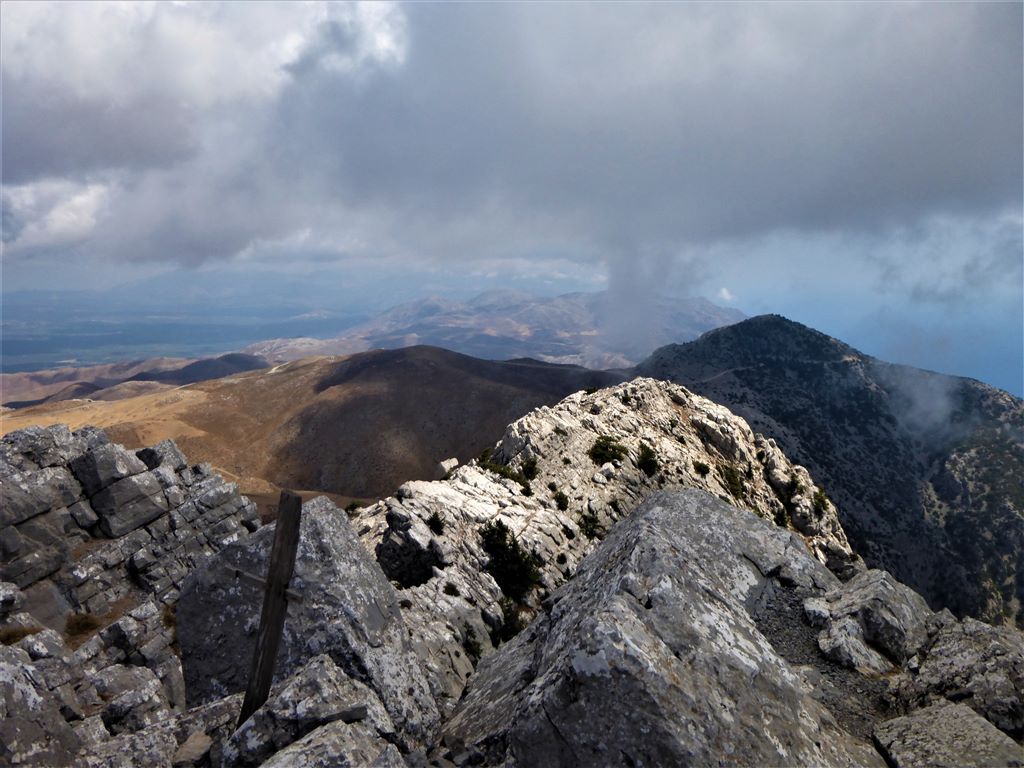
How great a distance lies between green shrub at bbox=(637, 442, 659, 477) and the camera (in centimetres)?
4126

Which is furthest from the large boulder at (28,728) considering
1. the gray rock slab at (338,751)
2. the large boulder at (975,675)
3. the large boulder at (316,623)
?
the large boulder at (975,675)

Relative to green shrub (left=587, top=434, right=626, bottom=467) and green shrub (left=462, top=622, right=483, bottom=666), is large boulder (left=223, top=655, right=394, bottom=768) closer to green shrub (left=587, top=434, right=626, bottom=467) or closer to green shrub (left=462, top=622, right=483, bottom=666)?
green shrub (left=462, top=622, right=483, bottom=666)

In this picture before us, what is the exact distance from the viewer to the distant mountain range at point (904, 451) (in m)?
115

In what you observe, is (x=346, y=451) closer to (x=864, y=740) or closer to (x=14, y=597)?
(x=14, y=597)

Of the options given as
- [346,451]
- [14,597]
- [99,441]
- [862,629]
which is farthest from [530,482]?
[346,451]

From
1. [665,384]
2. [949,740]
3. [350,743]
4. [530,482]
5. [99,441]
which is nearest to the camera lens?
[350,743]

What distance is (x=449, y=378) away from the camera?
6280 inches

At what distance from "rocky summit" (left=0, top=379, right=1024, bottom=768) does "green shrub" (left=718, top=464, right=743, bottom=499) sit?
2305 cm

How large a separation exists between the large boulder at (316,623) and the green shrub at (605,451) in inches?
1063

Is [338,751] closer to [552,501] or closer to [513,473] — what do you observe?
[552,501]

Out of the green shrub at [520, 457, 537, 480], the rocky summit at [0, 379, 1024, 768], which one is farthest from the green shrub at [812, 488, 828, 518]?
the rocky summit at [0, 379, 1024, 768]

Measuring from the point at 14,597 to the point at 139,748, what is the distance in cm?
2625

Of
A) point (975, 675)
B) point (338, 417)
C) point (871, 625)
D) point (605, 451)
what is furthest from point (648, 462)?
point (338, 417)

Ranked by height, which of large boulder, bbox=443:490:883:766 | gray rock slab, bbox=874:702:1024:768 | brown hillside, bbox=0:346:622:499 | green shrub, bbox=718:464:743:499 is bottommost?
brown hillside, bbox=0:346:622:499
